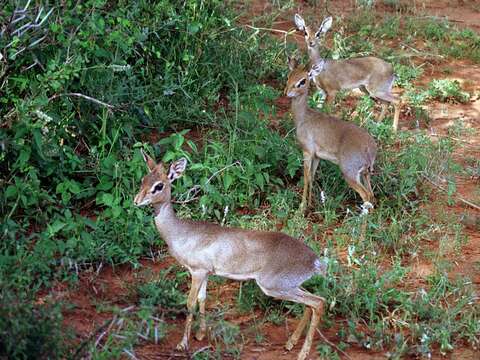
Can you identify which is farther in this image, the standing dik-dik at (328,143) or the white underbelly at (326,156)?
the white underbelly at (326,156)

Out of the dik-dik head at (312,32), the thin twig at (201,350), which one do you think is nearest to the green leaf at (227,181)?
the thin twig at (201,350)

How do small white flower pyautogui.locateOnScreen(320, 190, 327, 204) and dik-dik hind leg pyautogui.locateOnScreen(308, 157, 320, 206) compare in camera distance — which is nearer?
small white flower pyautogui.locateOnScreen(320, 190, 327, 204)

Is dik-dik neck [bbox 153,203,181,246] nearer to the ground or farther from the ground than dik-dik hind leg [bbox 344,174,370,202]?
farther from the ground

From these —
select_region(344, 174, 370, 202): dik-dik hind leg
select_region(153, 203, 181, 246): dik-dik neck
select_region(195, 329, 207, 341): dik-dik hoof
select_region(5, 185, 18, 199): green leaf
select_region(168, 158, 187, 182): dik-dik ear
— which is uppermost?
select_region(168, 158, 187, 182): dik-dik ear

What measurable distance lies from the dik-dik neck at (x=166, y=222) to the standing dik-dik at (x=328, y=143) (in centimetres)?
159

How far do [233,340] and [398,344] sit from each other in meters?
1.01

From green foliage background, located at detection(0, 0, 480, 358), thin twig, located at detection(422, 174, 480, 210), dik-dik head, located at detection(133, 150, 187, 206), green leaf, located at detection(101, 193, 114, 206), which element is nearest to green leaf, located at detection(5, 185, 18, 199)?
green foliage background, located at detection(0, 0, 480, 358)

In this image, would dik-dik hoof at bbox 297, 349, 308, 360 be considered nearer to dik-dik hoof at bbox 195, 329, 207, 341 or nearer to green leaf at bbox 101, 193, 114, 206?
dik-dik hoof at bbox 195, 329, 207, 341

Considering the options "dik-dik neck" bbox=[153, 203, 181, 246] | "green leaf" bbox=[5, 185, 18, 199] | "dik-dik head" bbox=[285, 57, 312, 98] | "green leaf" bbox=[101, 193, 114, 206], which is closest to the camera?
"dik-dik neck" bbox=[153, 203, 181, 246]

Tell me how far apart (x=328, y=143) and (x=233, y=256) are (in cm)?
209

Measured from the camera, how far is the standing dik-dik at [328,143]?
276 inches

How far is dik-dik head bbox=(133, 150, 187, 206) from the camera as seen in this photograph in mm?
5422

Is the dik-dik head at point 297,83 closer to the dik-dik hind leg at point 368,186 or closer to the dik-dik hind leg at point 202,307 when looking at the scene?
the dik-dik hind leg at point 368,186

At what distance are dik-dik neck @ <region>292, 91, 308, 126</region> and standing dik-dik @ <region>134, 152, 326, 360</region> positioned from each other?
2108 mm
